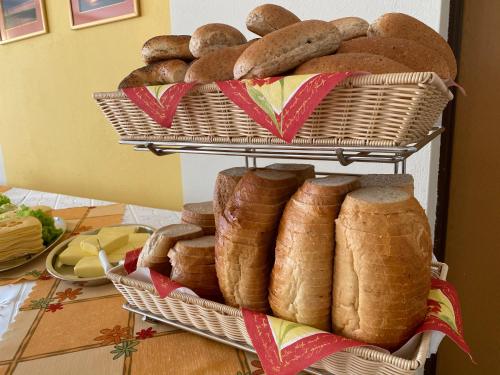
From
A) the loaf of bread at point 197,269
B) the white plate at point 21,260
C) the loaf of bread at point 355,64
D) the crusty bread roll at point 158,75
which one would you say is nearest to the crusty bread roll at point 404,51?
the loaf of bread at point 355,64

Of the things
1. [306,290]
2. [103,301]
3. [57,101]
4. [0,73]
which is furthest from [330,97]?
[0,73]

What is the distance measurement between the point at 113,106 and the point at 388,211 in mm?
452

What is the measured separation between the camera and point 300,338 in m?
0.46

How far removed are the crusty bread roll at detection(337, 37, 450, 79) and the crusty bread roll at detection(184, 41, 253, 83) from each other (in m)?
0.15

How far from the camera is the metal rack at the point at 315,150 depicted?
1.42ft

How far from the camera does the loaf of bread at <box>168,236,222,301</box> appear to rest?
1.97ft

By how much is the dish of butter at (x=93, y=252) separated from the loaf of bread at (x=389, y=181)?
0.55 meters

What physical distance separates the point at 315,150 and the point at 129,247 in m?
0.58

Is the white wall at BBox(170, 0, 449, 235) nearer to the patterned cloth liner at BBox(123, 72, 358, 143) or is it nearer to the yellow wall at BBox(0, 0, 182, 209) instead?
the yellow wall at BBox(0, 0, 182, 209)

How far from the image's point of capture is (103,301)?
2.36ft

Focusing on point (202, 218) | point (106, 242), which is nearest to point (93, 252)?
point (106, 242)

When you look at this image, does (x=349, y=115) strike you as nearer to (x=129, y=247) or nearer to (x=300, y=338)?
(x=300, y=338)

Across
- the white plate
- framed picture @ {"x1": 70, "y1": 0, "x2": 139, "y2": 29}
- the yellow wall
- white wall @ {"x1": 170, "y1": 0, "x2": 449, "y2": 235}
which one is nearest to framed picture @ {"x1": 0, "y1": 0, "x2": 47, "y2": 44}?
the yellow wall

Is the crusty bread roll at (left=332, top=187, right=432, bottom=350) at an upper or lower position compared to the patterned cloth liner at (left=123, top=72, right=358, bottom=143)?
lower
